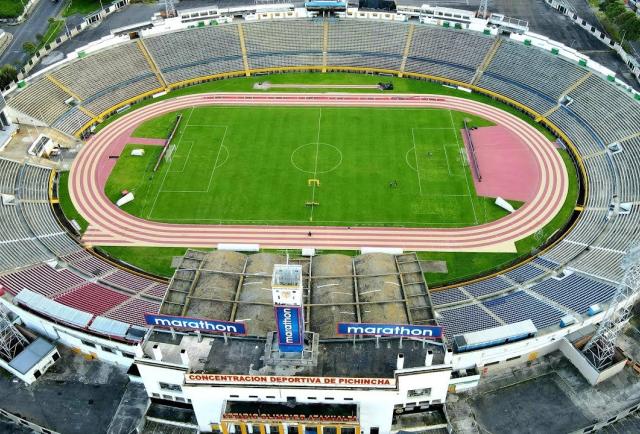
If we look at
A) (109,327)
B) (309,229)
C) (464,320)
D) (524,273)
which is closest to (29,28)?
(309,229)

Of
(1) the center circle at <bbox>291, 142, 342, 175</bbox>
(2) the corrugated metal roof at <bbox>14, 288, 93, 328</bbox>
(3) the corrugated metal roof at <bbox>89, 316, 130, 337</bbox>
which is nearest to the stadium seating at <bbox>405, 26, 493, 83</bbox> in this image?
(1) the center circle at <bbox>291, 142, 342, 175</bbox>

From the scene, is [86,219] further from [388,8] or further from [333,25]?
[388,8]

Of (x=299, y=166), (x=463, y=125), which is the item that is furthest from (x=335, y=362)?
(x=463, y=125)

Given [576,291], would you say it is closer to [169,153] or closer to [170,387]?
[170,387]

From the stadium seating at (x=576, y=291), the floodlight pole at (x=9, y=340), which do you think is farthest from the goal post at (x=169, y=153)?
the stadium seating at (x=576, y=291)

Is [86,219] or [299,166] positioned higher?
[299,166]

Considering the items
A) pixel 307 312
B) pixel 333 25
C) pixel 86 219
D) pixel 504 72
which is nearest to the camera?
pixel 307 312
